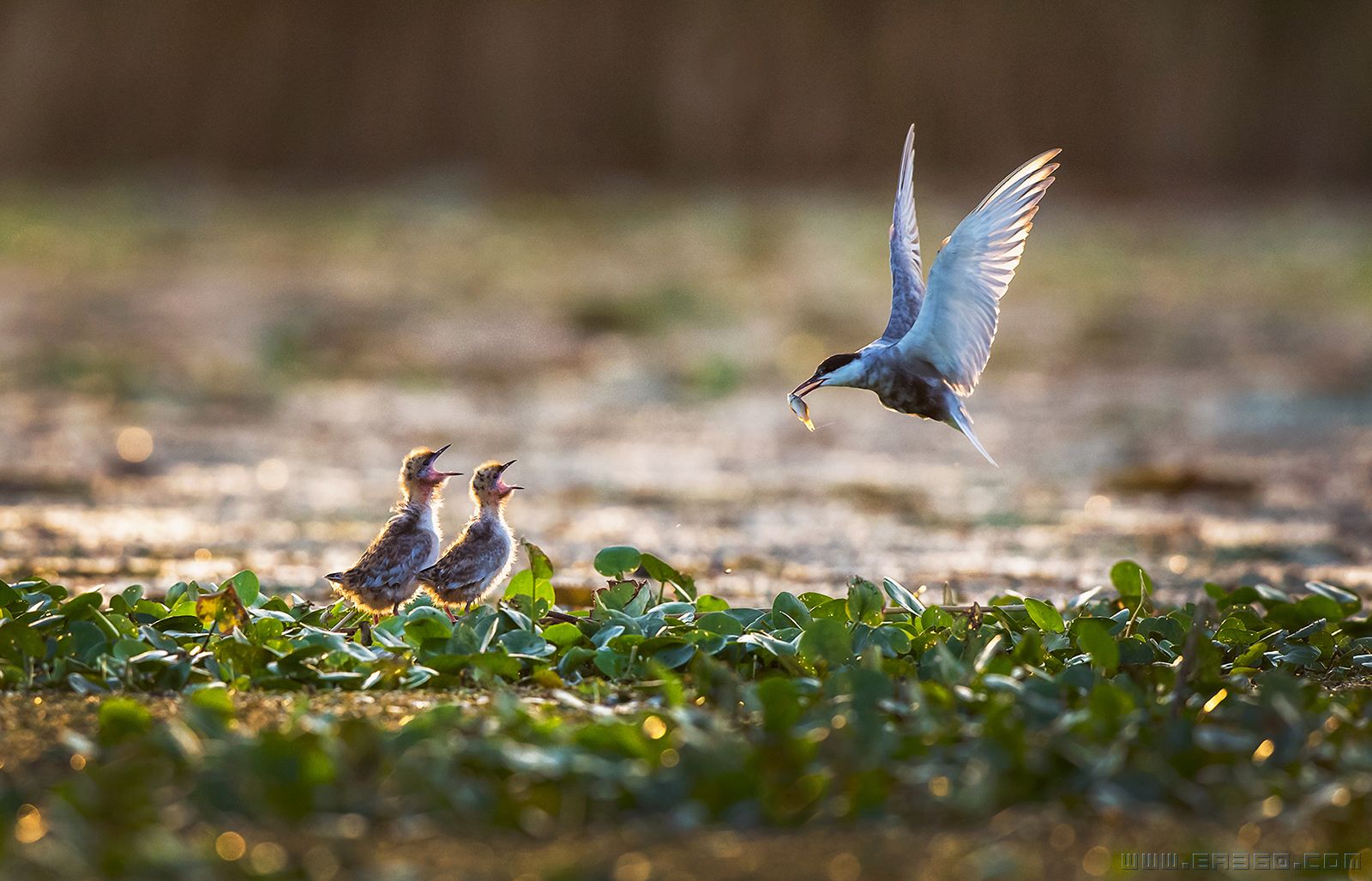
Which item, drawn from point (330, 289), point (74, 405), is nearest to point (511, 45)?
point (330, 289)

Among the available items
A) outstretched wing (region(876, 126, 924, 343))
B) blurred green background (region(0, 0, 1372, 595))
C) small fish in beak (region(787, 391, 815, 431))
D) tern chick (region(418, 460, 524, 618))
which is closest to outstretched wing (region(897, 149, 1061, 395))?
outstretched wing (region(876, 126, 924, 343))

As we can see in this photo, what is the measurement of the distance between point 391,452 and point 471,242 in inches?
272

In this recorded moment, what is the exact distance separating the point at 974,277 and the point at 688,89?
15.3 meters

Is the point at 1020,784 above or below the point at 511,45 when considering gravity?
below

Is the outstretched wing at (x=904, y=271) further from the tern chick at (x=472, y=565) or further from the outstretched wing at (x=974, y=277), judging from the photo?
the tern chick at (x=472, y=565)

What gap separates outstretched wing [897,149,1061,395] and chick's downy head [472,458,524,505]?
1.04m

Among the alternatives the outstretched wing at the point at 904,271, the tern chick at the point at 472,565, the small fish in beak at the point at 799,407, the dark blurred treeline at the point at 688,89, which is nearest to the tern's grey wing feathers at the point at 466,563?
the tern chick at the point at 472,565

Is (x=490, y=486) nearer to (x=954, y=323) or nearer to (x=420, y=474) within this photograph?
(x=420, y=474)

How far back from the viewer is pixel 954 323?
12.5 ft

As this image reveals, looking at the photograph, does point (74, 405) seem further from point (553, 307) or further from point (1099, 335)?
point (1099, 335)

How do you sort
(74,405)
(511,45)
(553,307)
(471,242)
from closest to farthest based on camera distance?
(74,405) < (553,307) < (471,242) < (511,45)

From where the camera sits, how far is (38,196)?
52.6 ft

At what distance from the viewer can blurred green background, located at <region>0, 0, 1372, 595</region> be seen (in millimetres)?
6516

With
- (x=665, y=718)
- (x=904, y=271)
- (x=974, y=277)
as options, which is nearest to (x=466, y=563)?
(x=665, y=718)
